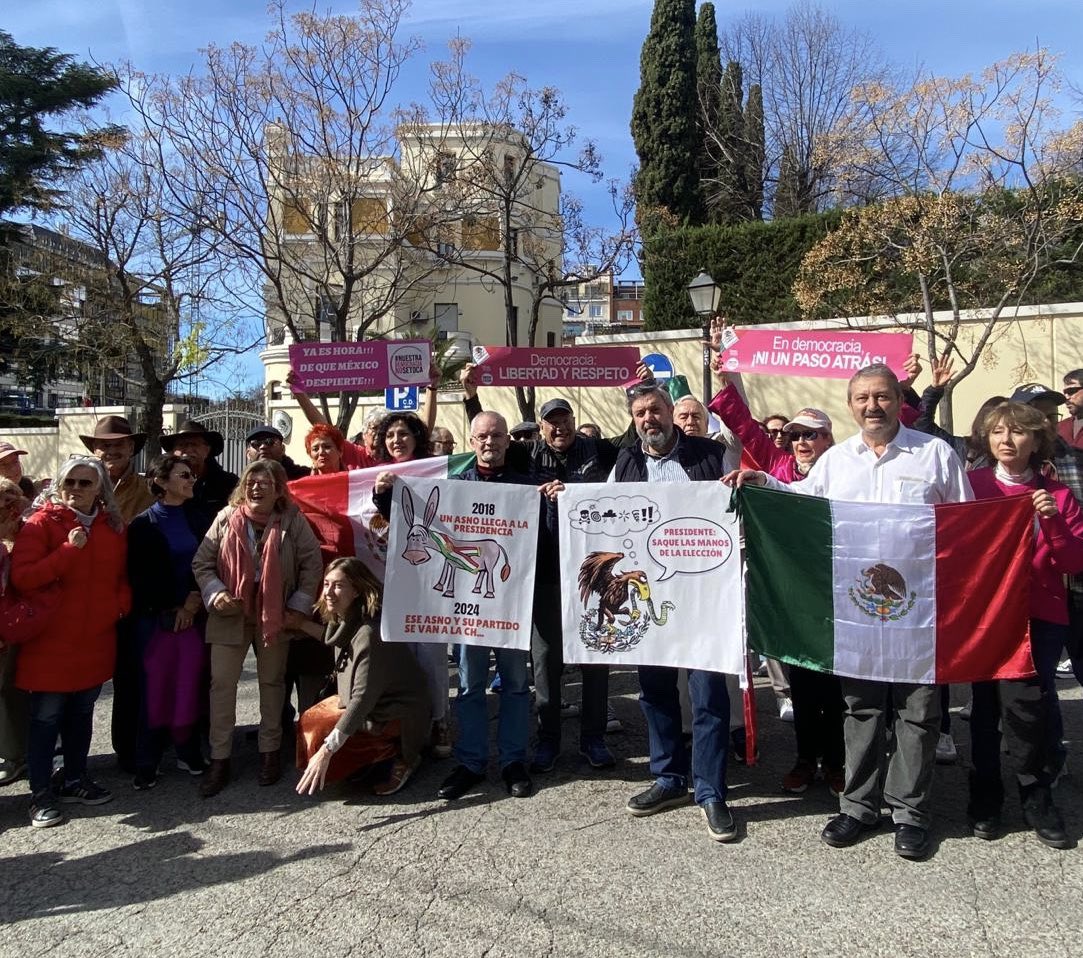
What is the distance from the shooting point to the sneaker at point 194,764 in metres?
4.80

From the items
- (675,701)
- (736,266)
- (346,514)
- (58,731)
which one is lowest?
(58,731)

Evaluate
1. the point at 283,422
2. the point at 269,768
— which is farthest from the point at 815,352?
the point at 283,422

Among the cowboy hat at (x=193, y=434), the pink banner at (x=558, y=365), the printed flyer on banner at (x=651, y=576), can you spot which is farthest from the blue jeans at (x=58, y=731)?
the pink banner at (x=558, y=365)

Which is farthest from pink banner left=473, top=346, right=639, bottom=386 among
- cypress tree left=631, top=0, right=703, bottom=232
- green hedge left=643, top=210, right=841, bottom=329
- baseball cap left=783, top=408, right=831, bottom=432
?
cypress tree left=631, top=0, right=703, bottom=232

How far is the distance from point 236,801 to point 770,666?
3.42 m

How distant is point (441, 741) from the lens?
16.5 ft

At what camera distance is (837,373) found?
597 cm

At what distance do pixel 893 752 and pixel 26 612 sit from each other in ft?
13.7

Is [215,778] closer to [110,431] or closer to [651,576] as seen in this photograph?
[110,431]

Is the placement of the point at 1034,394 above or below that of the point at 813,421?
above

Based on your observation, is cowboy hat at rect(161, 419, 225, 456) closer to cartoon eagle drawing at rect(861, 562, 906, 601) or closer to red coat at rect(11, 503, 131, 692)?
red coat at rect(11, 503, 131, 692)

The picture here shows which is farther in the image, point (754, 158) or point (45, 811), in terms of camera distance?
point (754, 158)

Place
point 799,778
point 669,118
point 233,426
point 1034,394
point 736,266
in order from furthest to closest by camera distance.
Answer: point 669,118 → point 233,426 → point 736,266 → point 1034,394 → point 799,778

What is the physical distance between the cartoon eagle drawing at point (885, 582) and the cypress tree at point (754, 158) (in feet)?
84.3
